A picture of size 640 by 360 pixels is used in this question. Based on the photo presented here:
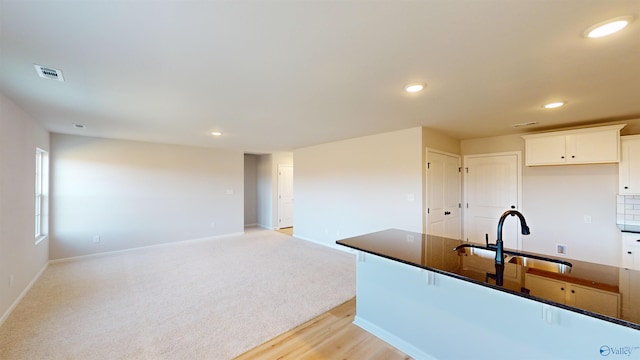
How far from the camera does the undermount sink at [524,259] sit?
5.51ft

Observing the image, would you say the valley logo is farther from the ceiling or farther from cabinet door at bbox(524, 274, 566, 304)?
the ceiling

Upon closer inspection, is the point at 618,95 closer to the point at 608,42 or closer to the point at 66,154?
the point at 608,42

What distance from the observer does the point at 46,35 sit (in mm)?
1492

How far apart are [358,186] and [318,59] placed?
3406mm

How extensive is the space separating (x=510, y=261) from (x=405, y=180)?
2.37 m

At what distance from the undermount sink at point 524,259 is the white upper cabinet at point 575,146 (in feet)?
9.28

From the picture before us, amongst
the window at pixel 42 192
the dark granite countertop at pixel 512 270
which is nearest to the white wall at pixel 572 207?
the dark granite countertop at pixel 512 270

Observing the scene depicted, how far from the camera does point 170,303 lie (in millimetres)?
3006

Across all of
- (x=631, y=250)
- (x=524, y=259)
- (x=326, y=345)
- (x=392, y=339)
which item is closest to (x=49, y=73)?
(x=326, y=345)

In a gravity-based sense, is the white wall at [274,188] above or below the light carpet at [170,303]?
above

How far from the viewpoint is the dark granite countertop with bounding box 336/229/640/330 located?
1.19m

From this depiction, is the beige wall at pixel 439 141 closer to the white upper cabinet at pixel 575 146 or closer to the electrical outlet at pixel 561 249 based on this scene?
the white upper cabinet at pixel 575 146

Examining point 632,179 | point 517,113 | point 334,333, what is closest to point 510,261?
point 334,333

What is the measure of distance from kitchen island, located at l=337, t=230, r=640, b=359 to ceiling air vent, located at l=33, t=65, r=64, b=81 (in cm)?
281
